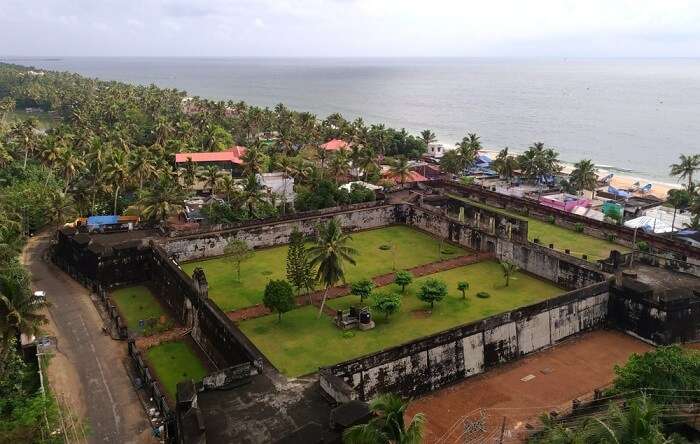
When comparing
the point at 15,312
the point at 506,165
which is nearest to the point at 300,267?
the point at 15,312

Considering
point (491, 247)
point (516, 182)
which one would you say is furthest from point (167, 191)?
point (516, 182)

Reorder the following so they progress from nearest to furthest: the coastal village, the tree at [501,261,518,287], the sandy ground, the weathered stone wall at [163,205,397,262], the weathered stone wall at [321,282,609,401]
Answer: the coastal village < the sandy ground < the weathered stone wall at [321,282,609,401] < the tree at [501,261,518,287] < the weathered stone wall at [163,205,397,262]

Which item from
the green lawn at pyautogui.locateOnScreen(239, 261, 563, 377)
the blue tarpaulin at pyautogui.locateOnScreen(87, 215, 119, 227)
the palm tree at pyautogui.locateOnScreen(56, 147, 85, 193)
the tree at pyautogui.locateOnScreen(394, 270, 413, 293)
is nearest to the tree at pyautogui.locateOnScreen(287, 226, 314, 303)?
the green lawn at pyautogui.locateOnScreen(239, 261, 563, 377)

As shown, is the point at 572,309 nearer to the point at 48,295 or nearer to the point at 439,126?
the point at 48,295

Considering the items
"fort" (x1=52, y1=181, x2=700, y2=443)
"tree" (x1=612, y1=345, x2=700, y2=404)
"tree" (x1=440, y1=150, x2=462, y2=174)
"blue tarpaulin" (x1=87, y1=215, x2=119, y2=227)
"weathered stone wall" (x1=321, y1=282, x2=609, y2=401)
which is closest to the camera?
"tree" (x1=612, y1=345, x2=700, y2=404)

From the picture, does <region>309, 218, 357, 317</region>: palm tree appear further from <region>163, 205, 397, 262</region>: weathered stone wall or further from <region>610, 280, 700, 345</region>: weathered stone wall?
<region>610, 280, 700, 345</region>: weathered stone wall

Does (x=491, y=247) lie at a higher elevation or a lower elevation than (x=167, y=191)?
lower

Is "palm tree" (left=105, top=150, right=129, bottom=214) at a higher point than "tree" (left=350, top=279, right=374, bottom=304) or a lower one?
higher

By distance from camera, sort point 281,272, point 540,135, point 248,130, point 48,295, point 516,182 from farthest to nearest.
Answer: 1. point 540,135
2. point 248,130
3. point 516,182
4. point 281,272
5. point 48,295
